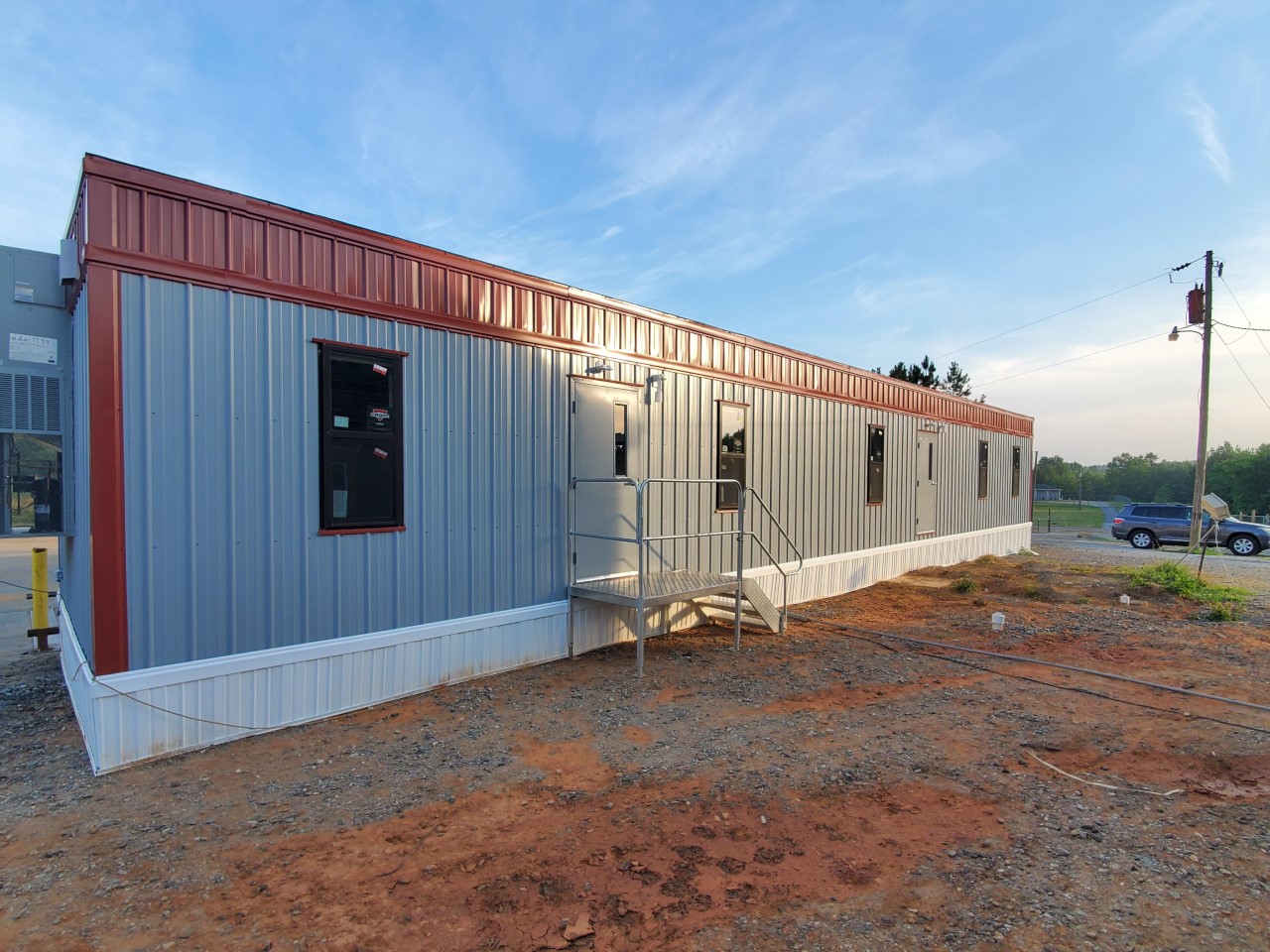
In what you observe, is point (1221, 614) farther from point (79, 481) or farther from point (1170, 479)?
point (1170, 479)

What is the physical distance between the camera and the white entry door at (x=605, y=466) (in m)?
6.84

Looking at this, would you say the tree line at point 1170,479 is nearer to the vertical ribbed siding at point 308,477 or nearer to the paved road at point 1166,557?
the paved road at point 1166,557

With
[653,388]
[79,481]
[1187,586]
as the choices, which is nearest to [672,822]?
[79,481]

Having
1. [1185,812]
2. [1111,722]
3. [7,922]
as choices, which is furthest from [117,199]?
[1111,722]

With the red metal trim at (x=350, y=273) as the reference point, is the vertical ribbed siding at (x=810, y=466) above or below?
below

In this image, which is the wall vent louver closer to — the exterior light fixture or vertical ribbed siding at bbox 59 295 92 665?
vertical ribbed siding at bbox 59 295 92 665

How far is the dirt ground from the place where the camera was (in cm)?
268

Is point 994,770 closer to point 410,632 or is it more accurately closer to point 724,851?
point 724,851

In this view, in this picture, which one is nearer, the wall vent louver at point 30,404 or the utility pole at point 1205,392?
the wall vent louver at point 30,404

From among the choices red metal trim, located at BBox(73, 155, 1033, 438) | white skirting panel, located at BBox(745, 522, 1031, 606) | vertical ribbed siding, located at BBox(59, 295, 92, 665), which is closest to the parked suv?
white skirting panel, located at BBox(745, 522, 1031, 606)

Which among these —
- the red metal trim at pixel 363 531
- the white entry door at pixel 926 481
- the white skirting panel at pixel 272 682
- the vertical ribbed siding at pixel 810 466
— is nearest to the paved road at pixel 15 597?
the white skirting panel at pixel 272 682

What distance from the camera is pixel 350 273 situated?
16.9ft

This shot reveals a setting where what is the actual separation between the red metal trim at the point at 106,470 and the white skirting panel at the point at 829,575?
3.85 m

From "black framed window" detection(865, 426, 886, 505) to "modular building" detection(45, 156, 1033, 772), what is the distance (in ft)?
14.3
